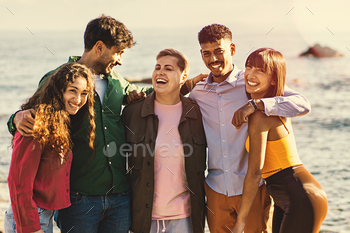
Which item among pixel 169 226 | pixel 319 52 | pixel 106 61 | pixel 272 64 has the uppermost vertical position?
pixel 319 52

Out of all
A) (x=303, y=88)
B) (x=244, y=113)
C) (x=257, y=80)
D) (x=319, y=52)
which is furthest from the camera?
(x=319, y=52)

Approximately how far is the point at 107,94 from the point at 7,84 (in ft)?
70.8

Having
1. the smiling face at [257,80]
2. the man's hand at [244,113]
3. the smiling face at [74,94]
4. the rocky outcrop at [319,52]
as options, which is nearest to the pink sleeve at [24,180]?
the smiling face at [74,94]

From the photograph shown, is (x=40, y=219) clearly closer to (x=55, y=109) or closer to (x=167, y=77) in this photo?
(x=55, y=109)

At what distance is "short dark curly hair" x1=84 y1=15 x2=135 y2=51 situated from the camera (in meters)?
2.96

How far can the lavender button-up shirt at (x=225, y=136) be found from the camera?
3.02m

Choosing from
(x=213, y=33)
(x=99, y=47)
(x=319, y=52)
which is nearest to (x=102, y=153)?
(x=99, y=47)

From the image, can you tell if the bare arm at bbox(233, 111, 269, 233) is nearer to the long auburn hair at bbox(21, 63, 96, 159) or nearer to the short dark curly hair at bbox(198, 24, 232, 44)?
the short dark curly hair at bbox(198, 24, 232, 44)

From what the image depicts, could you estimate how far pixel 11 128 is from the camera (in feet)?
8.00

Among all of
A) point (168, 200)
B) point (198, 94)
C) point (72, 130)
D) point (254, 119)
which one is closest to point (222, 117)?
point (198, 94)

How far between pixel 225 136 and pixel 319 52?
112 feet

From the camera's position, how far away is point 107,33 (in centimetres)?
295

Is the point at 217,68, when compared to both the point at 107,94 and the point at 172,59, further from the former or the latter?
the point at 107,94

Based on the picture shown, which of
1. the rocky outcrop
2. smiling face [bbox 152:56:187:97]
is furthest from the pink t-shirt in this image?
the rocky outcrop
